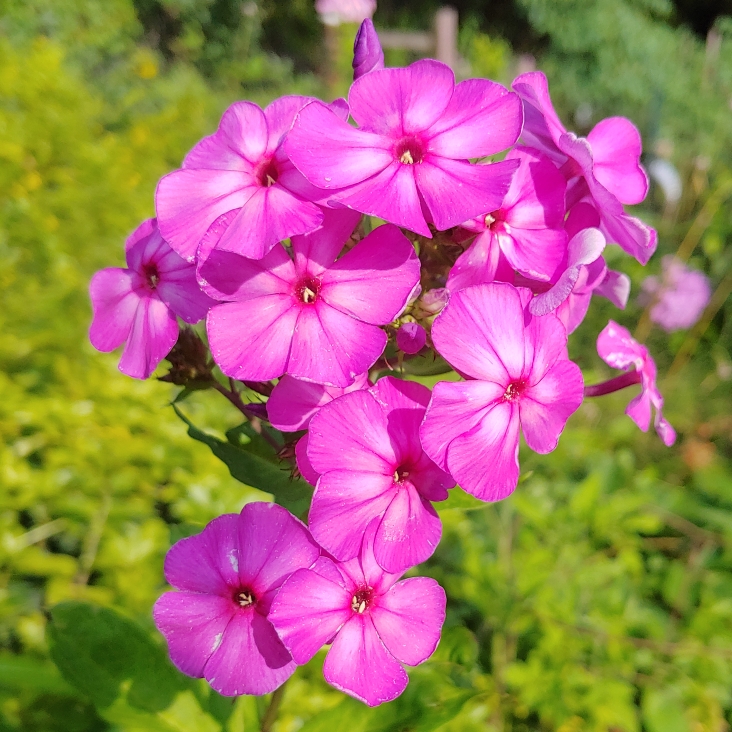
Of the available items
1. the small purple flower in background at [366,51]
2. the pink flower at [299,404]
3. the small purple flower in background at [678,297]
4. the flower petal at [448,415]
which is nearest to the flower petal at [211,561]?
the pink flower at [299,404]

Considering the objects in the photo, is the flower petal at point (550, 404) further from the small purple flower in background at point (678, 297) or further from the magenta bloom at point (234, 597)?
the small purple flower in background at point (678, 297)

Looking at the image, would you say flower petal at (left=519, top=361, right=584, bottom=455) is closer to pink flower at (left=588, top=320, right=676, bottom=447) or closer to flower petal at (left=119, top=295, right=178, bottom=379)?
pink flower at (left=588, top=320, right=676, bottom=447)

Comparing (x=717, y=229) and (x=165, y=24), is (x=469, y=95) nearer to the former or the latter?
(x=717, y=229)

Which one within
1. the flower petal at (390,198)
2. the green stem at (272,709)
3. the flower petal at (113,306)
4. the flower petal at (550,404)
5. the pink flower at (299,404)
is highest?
the flower petal at (390,198)

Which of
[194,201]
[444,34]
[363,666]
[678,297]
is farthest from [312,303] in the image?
[444,34]

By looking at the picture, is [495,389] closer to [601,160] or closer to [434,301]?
[434,301]

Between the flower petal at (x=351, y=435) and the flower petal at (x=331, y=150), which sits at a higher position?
A: the flower petal at (x=331, y=150)
